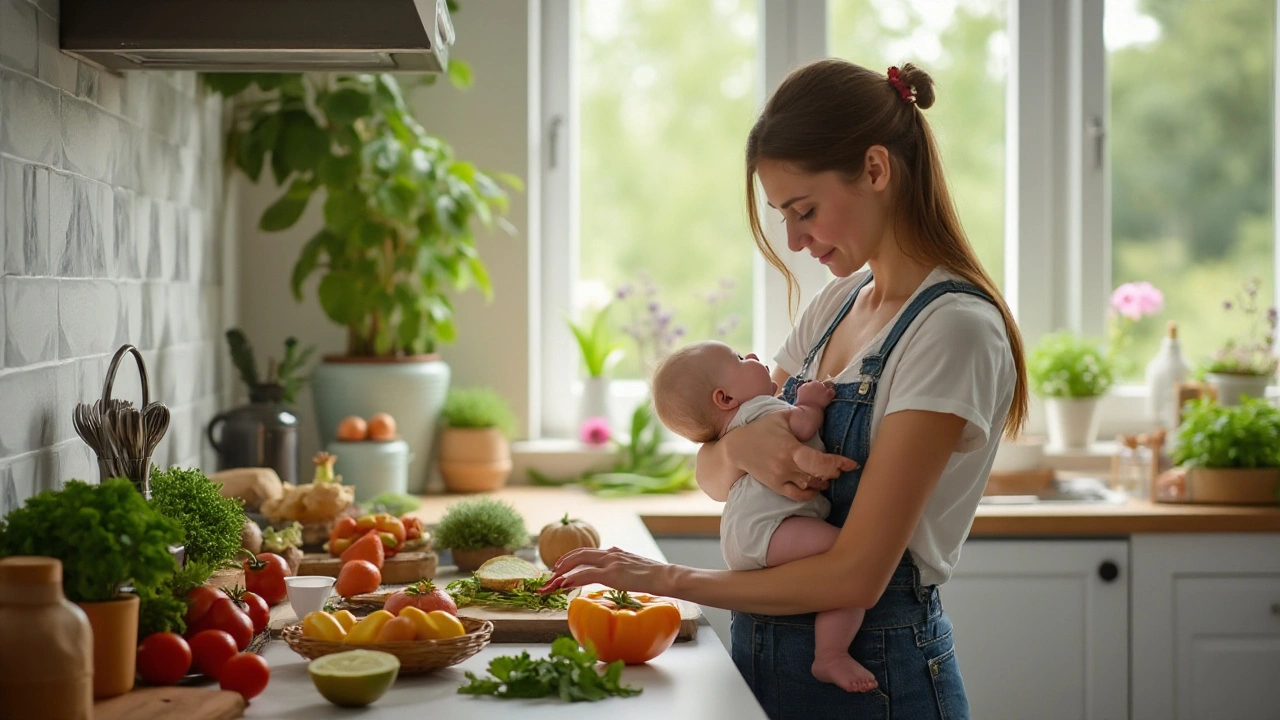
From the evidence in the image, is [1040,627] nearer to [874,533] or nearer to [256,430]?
[874,533]

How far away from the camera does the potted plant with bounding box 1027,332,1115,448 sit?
130 inches

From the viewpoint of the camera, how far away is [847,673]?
1509 mm

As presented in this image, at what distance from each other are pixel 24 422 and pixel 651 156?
2.11 meters

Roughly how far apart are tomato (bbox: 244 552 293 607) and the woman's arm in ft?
2.28

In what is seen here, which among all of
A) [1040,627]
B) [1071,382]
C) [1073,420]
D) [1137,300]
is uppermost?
[1137,300]

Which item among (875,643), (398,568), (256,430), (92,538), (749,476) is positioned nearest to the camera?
(92,538)

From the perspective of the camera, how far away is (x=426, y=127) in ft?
11.0

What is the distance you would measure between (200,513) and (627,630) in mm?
627

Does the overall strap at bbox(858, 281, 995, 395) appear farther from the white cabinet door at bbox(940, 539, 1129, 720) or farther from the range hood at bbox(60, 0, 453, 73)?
the white cabinet door at bbox(940, 539, 1129, 720)

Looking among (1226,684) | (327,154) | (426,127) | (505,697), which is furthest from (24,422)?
(1226,684)

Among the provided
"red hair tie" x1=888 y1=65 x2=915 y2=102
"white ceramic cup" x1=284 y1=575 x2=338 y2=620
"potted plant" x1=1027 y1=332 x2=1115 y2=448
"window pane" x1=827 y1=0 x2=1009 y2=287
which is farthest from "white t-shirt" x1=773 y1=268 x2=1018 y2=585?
"window pane" x1=827 y1=0 x2=1009 y2=287

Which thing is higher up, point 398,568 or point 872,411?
point 872,411

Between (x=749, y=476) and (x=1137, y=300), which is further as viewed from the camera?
(x=1137, y=300)

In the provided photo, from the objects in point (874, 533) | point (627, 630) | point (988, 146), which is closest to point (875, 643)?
point (874, 533)
